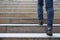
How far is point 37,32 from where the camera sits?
9.73 ft

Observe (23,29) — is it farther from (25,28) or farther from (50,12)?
(50,12)

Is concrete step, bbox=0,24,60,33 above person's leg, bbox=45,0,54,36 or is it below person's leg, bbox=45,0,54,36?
below

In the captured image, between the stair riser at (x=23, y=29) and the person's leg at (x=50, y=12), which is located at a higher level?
the person's leg at (x=50, y=12)

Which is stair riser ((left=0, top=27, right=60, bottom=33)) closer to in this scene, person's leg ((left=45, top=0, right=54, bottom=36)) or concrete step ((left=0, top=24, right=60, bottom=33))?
concrete step ((left=0, top=24, right=60, bottom=33))

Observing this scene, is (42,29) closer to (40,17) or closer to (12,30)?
(40,17)

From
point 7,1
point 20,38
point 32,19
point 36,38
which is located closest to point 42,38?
point 36,38

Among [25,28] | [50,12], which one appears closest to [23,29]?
[25,28]

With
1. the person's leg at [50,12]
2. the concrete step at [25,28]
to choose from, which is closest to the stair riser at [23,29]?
the concrete step at [25,28]

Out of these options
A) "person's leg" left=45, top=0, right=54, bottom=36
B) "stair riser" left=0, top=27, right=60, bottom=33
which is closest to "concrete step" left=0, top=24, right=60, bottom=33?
"stair riser" left=0, top=27, right=60, bottom=33

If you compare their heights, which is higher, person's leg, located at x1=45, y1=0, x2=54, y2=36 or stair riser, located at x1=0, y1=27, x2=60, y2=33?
person's leg, located at x1=45, y1=0, x2=54, y2=36

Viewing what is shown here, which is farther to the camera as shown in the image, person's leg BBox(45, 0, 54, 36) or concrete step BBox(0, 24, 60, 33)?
concrete step BBox(0, 24, 60, 33)

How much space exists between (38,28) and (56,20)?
658 mm

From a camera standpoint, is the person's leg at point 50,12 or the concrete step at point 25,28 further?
the concrete step at point 25,28

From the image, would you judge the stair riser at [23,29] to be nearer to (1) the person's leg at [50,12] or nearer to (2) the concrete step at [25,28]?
(2) the concrete step at [25,28]
